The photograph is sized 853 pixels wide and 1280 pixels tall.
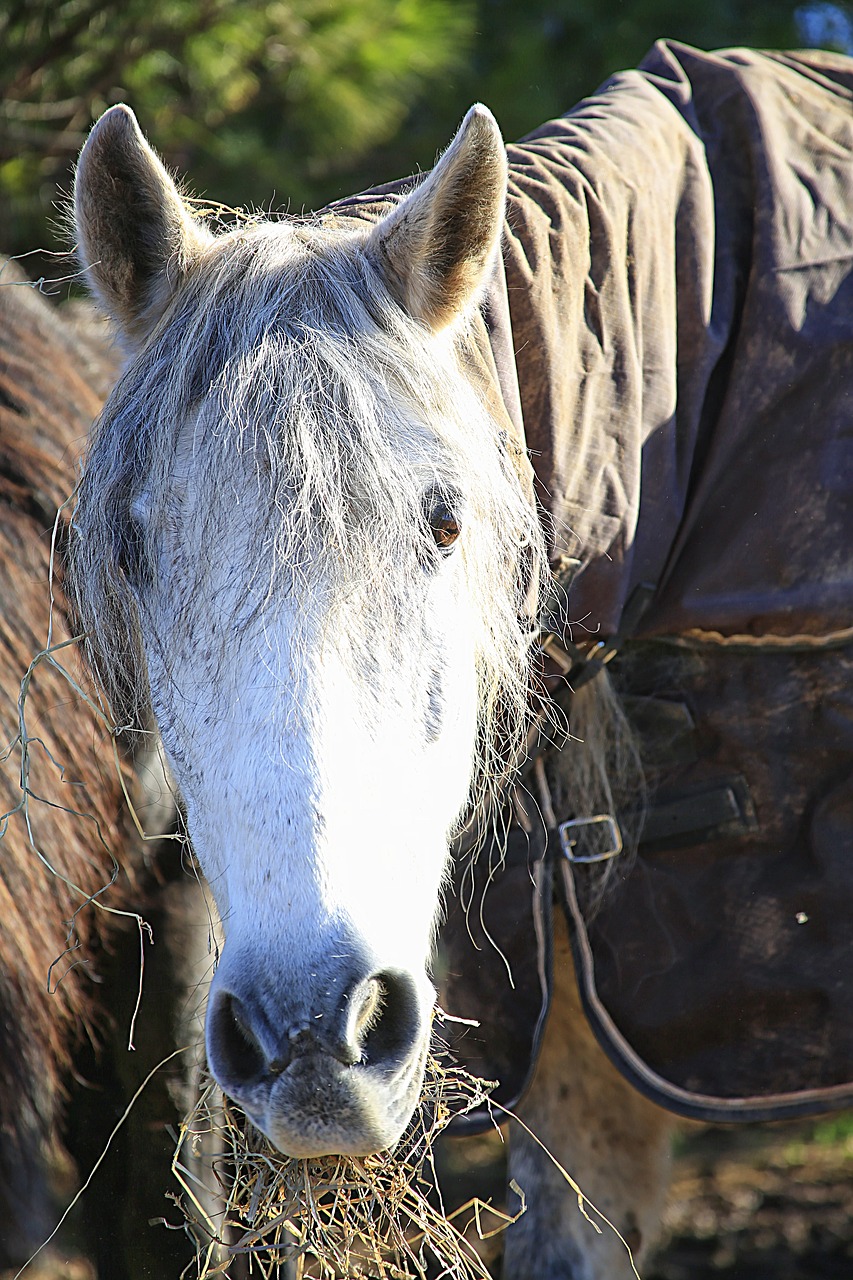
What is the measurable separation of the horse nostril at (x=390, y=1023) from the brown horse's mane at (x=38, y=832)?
69cm

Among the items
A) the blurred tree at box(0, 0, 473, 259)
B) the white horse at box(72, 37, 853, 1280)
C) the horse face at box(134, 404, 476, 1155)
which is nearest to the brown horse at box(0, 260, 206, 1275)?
the white horse at box(72, 37, 853, 1280)

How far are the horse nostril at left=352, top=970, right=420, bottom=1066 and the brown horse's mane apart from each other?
27.2 inches

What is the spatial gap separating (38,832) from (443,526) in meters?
0.82

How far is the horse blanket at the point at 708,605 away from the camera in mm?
1615

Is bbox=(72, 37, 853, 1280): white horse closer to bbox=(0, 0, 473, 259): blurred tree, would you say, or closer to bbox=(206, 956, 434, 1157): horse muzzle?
bbox=(206, 956, 434, 1157): horse muzzle

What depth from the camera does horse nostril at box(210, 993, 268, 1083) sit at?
1.02 metres

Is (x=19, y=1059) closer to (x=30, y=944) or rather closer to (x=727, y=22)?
(x=30, y=944)

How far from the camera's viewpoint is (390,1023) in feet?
3.41

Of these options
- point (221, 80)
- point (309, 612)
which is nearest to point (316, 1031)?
point (309, 612)

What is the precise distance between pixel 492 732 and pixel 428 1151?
55 centimetres

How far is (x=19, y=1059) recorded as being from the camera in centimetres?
166

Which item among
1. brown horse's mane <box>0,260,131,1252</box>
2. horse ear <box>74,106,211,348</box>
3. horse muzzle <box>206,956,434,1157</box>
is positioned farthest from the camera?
brown horse's mane <box>0,260,131,1252</box>

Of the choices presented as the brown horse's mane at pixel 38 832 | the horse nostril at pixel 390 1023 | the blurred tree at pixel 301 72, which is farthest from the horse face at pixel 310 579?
the blurred tree at pixel 301 72

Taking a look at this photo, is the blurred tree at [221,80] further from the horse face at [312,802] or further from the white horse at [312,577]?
the horse face at [312,802]
